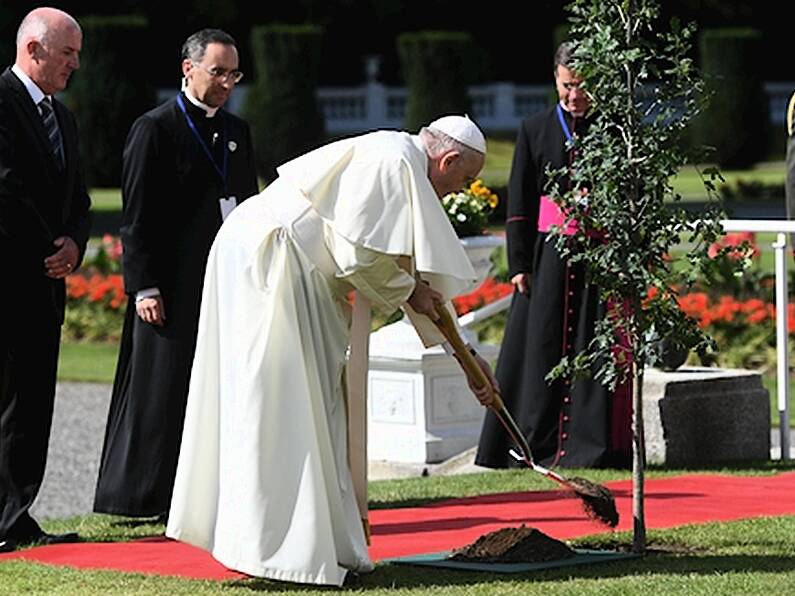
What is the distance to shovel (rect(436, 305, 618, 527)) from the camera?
7.06 metres

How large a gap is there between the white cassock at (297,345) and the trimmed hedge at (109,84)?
1238 inches

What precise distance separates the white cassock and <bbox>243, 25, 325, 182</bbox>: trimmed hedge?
109 feet

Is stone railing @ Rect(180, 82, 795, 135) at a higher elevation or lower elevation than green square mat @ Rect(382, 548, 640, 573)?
higher

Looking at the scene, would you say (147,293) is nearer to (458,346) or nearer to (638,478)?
(458,346)

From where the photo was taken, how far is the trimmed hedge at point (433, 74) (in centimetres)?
4122

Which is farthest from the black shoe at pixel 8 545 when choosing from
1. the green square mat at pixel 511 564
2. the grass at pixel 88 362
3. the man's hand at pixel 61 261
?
the grass at pixel 88 362

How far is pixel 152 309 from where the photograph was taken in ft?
28.0

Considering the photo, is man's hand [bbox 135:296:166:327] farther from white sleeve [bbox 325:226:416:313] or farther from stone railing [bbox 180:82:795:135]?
stone railing [bbox 180:82:795:135]

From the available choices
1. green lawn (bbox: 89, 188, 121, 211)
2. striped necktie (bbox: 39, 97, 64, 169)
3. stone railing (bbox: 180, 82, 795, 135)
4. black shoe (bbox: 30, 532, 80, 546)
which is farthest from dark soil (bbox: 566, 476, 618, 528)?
stone railing (bbox: 180, 82, 795, 135)

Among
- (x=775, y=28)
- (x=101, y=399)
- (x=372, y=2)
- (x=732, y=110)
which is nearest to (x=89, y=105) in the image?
(x=372, y=2)

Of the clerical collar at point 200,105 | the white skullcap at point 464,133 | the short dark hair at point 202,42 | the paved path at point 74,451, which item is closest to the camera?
the white skullcap at point 464,133

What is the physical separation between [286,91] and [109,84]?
3.93 metres

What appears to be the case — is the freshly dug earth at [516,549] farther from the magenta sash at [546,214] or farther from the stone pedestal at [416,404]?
the stone pedestal at [416,404]

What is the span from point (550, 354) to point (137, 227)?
2576 mm
